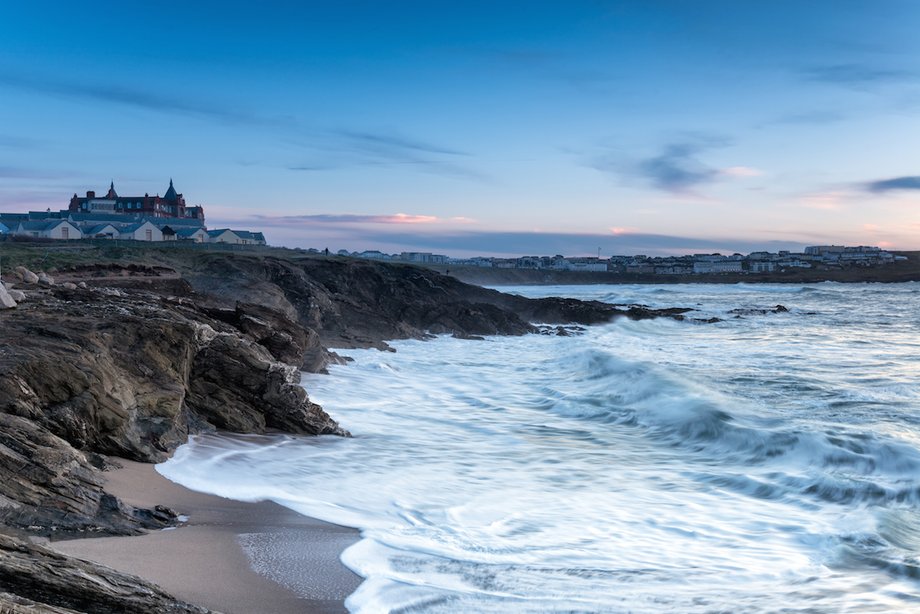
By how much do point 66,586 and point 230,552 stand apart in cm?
227

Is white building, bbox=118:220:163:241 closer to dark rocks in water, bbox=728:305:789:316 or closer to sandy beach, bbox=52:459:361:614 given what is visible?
dark rocks in water, bbox=728:305:789:316

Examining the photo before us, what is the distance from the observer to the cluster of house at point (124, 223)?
6625 cm

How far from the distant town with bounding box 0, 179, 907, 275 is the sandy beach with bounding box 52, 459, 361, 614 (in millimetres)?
52807

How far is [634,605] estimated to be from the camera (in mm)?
5668

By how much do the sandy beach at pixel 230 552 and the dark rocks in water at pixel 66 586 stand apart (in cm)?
71

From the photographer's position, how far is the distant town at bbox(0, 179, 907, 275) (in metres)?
67.9

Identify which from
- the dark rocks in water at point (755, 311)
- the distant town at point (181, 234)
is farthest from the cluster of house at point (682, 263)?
the dark rocks in water at point (755, 311)

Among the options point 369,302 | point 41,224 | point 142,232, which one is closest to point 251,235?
point 142,232

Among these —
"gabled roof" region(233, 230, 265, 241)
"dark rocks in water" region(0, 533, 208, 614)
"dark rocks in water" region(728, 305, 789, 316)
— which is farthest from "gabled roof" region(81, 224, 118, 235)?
"dark rocks in water" region(0, 533, 208, 614)

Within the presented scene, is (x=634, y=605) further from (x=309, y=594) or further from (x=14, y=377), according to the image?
(x=14, y=377)

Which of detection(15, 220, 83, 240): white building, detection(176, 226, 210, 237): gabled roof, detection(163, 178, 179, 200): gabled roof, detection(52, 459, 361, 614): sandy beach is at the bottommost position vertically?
detection(52, 459, 361, 614): sandy beach

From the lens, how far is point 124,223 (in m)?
75.9

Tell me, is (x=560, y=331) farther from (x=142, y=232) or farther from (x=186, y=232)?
(x=186, y=232)

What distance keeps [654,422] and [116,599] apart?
38.1 feet
